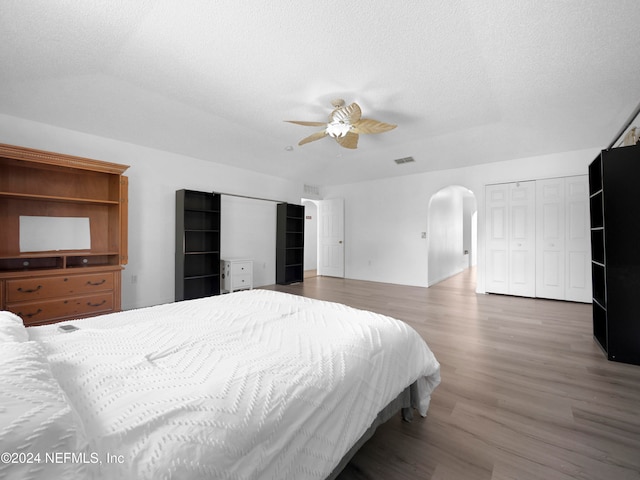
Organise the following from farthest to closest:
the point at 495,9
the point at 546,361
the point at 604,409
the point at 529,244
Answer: the point at 529,244 → the point at 546,361 → the point at 495,9 → the point at 604,409

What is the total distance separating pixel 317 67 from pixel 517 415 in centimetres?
331

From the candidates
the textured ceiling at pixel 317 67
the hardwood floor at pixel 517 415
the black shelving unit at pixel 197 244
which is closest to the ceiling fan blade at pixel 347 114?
the textured ceiling at pixel 317 67

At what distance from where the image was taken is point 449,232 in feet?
24.0

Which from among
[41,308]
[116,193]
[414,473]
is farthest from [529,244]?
[41,308]

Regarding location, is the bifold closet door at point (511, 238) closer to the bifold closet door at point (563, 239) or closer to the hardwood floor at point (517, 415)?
the bifold closet door at point (563, 239)

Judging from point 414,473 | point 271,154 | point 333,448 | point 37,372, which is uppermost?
point 271,154

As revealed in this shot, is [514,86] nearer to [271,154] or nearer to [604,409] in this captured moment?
[604,409]

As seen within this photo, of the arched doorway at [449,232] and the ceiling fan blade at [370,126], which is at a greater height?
the ceiling fan blade at [370,126]

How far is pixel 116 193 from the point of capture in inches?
141

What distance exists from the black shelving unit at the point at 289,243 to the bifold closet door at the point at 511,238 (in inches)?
156

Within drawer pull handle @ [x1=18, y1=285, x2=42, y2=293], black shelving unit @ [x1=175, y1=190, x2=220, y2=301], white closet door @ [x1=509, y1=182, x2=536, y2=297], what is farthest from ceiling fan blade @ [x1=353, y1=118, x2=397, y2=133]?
drawer pull handle @ [x1=18, y1=285, x2=42, y2=293]

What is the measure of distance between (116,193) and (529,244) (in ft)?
21.6

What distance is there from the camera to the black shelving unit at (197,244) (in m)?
4.52

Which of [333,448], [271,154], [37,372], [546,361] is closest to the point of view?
[37,372]
